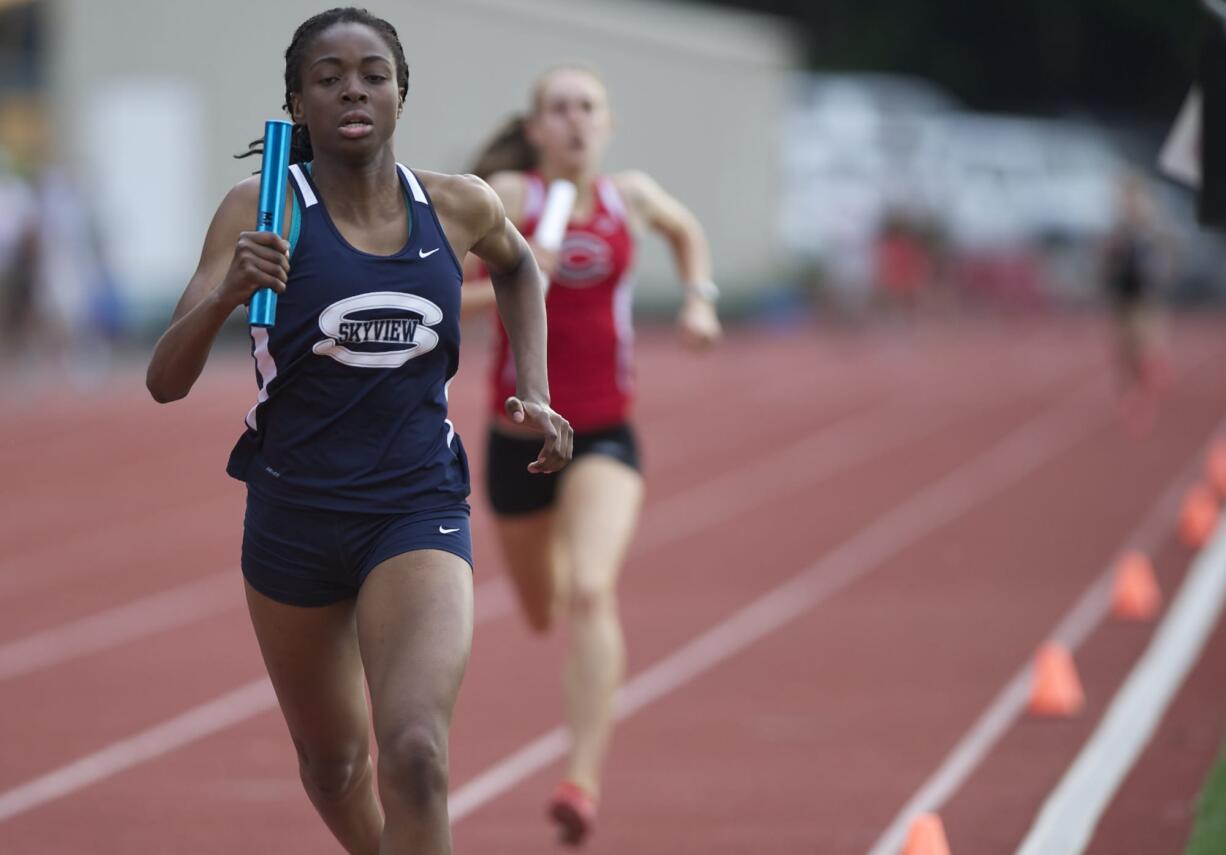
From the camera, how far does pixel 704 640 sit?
1033cm

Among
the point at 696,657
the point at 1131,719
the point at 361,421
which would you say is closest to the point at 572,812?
the point at 361,421

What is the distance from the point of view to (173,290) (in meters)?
27.0

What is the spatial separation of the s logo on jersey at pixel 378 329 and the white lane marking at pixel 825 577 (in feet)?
9.55

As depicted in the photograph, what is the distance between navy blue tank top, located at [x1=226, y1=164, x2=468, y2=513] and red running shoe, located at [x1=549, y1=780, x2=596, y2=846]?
72.3 inches

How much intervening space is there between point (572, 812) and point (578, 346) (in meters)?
1.70

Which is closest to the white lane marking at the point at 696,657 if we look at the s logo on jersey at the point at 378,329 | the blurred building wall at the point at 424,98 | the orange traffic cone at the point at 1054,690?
the orange traffic cone at the point at 1054,690

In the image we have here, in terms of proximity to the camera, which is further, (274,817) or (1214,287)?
(1214,287)

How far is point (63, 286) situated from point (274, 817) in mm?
16823

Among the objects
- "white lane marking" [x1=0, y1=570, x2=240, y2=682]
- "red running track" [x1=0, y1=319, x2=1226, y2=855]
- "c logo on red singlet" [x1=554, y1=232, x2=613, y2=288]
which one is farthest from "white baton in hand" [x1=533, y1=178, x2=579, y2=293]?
"white lane marking" [x1=0, y1=570, x2=240, y2=682]

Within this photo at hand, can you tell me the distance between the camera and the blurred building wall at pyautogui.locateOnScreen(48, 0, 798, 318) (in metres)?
27.0

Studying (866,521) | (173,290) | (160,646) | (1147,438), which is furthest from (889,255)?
(160,646)

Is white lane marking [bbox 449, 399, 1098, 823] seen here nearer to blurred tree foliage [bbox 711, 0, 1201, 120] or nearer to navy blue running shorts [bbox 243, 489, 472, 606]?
navy blue running shorts [bbox 243, 489, 472, 606]

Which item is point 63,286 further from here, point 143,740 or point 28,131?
point 143,740

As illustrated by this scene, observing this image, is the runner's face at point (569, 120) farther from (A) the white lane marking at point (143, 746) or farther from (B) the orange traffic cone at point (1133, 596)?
(B) the orange traffic cone at point (1133, 596)
